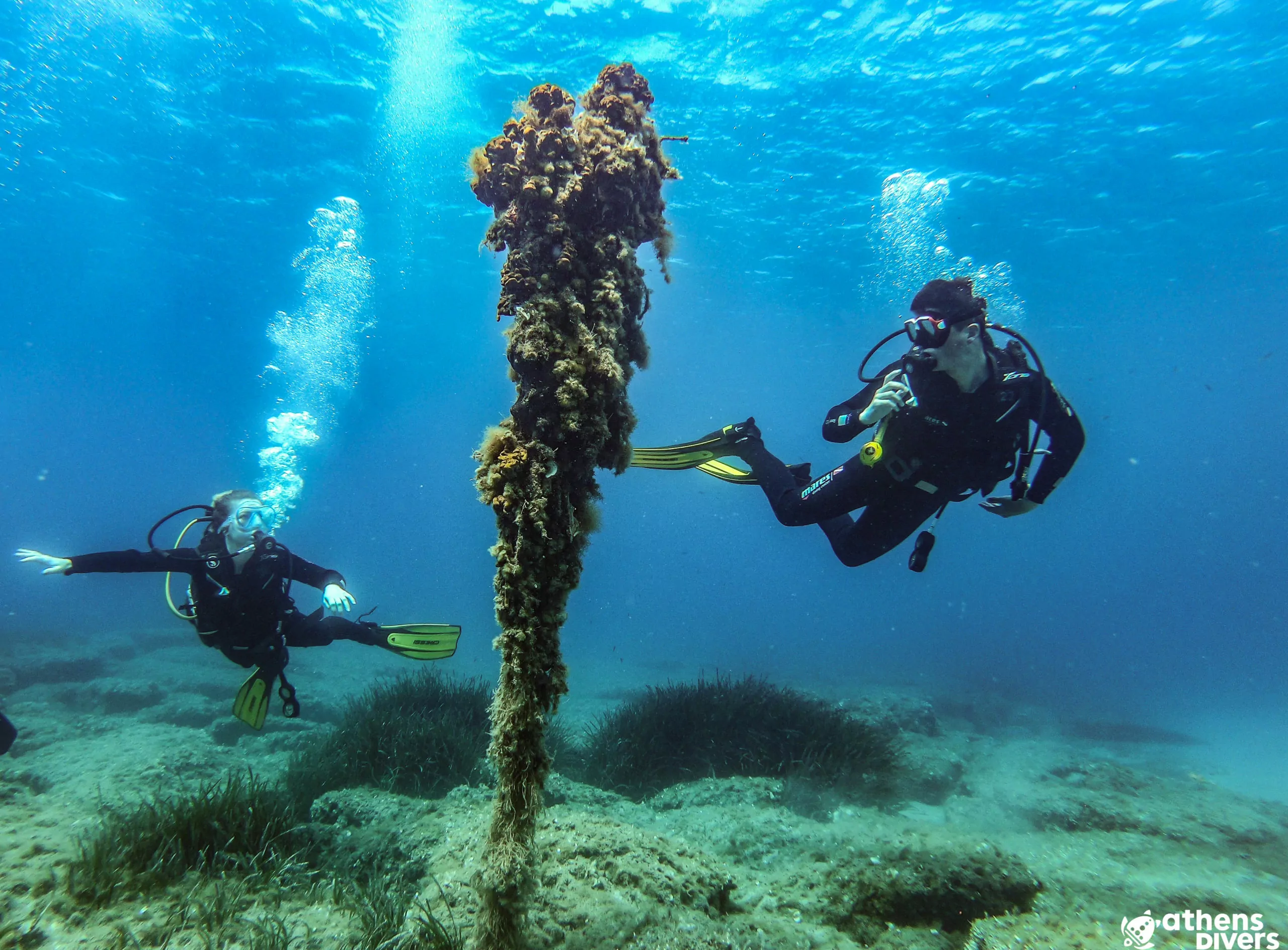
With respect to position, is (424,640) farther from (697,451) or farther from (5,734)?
(5,734)

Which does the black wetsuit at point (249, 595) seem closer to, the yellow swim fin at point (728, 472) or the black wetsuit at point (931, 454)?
the yellow swim fin at point (728, 472)

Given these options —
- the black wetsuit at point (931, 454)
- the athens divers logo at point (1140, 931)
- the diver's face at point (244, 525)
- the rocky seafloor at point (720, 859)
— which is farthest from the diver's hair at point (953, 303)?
the diver's face at point (244, 525)

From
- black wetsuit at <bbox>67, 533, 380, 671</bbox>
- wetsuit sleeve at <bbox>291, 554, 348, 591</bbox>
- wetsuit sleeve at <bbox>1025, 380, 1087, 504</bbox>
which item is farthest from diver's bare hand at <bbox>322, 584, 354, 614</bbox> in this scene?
wetsuit sleeve at <bbox>1025, 380, 1087, 504</bbox>

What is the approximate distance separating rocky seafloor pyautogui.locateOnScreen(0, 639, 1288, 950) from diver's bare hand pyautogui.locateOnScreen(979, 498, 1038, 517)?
121 inches

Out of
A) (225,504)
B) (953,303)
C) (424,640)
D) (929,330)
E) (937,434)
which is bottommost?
(424,640)

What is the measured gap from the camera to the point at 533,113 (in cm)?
343

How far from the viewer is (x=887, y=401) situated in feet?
17.7

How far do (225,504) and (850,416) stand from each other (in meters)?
8.38

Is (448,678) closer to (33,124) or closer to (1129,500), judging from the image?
(33,124)

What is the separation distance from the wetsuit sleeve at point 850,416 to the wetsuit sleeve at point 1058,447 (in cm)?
150

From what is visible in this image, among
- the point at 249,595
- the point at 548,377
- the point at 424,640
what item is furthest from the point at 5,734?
the point at 548,377

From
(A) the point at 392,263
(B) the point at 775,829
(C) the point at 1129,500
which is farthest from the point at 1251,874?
(C) the point at 1129,500

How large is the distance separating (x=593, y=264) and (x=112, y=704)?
14.7 metres

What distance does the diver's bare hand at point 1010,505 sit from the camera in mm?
5496
